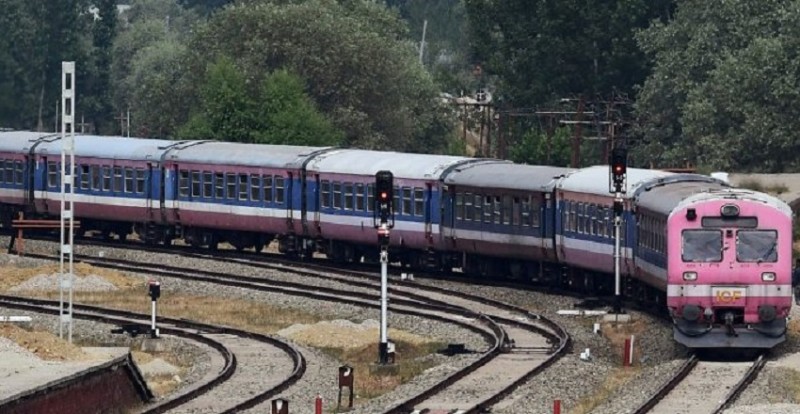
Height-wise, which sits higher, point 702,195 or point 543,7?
point 543,7

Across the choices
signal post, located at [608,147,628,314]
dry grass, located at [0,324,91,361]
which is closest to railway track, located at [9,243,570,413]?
signal post, located at [608,147,628,314]

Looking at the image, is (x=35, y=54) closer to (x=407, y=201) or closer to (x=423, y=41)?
(x=423, y=41)

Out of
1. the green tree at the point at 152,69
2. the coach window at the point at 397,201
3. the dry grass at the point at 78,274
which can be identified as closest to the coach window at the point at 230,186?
the dry grass at the point at 78,274

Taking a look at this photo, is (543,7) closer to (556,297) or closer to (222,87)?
(222,87)

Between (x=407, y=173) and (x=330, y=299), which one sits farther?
(x=407, y=173)

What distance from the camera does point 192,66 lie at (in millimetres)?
107312

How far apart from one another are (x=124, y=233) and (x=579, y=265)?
21.6 m

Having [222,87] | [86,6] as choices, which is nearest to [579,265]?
[222,87]

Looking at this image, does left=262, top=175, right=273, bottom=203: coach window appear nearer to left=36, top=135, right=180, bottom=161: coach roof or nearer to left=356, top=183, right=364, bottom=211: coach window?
left=356, top=183, right=364, bottom=211: coach window

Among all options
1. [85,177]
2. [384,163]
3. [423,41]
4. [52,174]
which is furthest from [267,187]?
[423,41]

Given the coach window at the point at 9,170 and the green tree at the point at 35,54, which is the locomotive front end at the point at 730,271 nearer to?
the coach window at the point at 9,170

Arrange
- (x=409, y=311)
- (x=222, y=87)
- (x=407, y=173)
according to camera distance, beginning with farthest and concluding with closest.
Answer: (x=222, y=87) < (x=407, y=173) < (x=409, y=311)

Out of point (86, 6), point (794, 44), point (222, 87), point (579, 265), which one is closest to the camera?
point (579, 265)

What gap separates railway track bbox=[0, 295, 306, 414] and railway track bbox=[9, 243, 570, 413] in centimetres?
266
